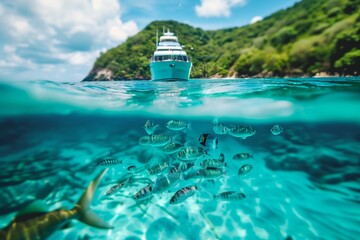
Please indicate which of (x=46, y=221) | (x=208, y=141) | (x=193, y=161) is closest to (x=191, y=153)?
(x=208, y=141)

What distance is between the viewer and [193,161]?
7551 millimetres

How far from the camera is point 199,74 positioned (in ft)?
235

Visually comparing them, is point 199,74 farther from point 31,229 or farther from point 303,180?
point 31,229

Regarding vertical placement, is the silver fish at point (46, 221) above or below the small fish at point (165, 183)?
below

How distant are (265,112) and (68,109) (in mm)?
13141

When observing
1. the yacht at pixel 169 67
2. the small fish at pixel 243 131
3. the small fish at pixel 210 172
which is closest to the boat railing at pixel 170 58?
the yacht at pixel 169 67

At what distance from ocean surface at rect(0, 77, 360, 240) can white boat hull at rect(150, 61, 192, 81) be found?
9600 mm

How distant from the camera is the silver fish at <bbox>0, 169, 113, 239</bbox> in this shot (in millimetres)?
3139

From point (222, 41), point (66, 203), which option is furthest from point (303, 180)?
point (222, 41)

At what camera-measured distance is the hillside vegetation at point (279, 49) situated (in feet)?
119

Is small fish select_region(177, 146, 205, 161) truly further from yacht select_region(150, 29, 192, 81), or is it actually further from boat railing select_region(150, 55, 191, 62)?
boat railing select_region(150, 55, 191, 62)

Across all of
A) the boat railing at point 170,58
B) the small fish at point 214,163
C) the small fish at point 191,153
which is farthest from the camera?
the boat railing at point 170,58

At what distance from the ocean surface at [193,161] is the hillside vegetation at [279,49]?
56.5 ft

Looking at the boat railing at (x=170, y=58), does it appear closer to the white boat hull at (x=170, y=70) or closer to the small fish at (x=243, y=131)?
the white boat hull at (x=170, y=70)
